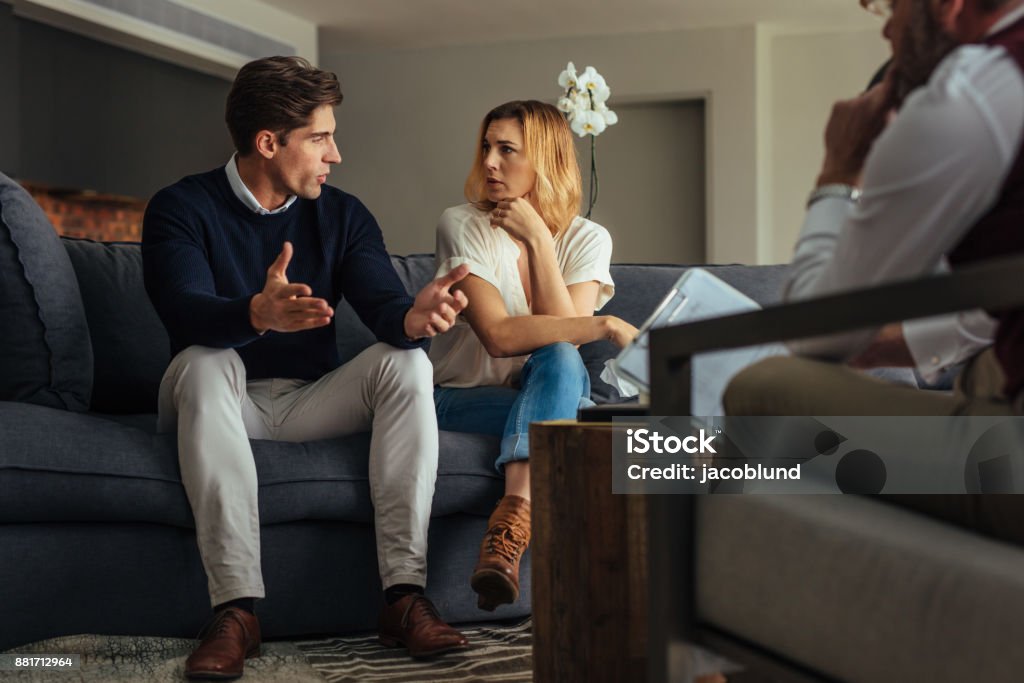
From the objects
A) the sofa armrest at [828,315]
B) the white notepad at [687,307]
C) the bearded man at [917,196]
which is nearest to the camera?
the sofa armrest at [828,315]

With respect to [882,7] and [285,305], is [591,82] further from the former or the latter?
[882,7]

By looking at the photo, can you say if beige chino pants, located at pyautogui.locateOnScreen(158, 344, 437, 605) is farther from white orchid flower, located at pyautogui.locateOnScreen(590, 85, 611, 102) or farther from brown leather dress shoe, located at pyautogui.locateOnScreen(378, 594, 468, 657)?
white orchid flower, located at pyautogui.locateOnScreen(590, 85, 611, 102)

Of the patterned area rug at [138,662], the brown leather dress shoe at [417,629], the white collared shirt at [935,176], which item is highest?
the white collared shirt at [935,176]

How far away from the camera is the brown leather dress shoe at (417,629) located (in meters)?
1.82

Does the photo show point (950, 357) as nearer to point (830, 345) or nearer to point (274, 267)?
point (830, 345)

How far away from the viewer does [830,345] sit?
0.87 m

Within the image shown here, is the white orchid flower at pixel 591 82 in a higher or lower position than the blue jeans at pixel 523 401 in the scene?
higher

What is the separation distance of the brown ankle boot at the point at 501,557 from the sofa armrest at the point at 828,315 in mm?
968

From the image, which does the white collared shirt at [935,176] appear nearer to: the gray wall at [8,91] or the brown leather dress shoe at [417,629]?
the brown leather dress shoe at [417,629]

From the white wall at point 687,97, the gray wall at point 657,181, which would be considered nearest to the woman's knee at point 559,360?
the white wall at point 687,97

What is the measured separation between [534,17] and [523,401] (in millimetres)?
5467

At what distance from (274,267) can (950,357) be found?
114 centimetres

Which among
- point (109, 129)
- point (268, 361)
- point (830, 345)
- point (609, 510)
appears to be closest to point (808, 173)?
point (109, 129)

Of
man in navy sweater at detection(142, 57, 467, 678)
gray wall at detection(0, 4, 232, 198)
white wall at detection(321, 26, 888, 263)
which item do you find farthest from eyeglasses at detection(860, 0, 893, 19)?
white wall at detection(321, 26, 888, 263)
